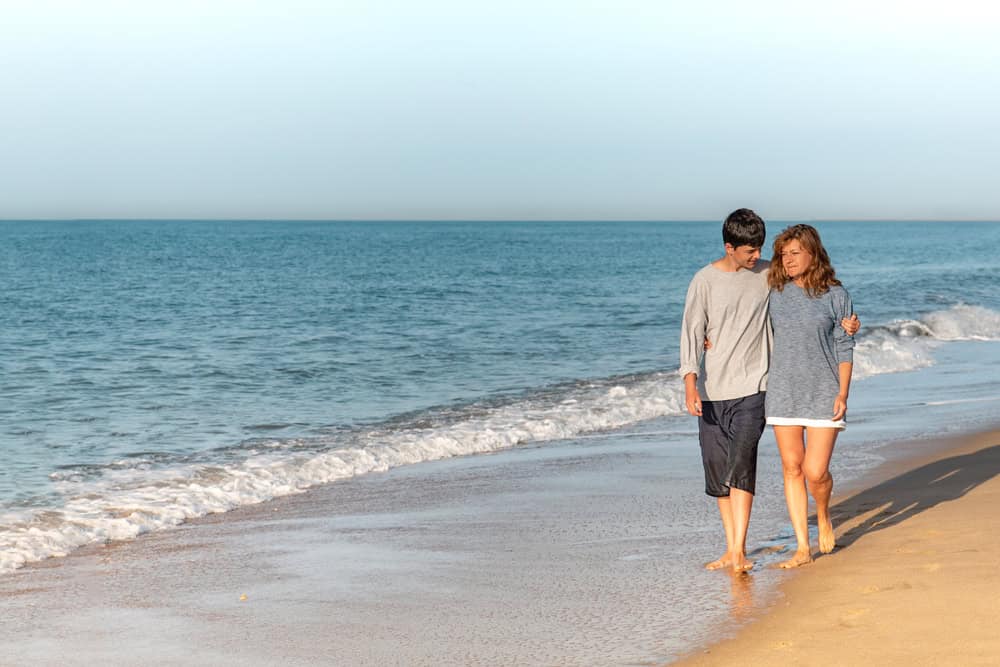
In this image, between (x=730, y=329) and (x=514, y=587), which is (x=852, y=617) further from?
(x=514, y=587)

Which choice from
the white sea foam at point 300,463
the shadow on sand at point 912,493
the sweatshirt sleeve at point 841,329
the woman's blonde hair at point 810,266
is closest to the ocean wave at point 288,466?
the white sea foam at point 300,463

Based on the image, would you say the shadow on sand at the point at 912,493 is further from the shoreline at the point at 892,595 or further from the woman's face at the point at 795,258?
the woman's face at the point at 795,258

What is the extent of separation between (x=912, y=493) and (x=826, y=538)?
183cm

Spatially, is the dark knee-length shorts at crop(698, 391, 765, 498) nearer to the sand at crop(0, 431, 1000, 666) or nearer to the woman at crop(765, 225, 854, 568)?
the woman at crop(765, 225, 854, 568)

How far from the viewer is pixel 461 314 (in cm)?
2800

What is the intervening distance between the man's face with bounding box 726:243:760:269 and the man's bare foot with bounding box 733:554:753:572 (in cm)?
145

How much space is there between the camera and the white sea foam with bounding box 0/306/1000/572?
7.32 metres

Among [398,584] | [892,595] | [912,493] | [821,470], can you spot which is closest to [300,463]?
[398,584]

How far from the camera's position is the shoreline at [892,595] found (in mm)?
4035

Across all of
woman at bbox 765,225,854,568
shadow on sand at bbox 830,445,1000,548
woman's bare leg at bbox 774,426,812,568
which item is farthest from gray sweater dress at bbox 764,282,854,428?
shadow on sand at bbox 830,445,1000,548

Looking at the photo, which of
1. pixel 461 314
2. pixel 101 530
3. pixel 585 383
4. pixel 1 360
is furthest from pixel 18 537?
pixel 461 314

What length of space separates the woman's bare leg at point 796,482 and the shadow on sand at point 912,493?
1.63ft

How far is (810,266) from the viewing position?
5.16 metres

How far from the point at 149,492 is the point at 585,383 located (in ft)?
26.0
